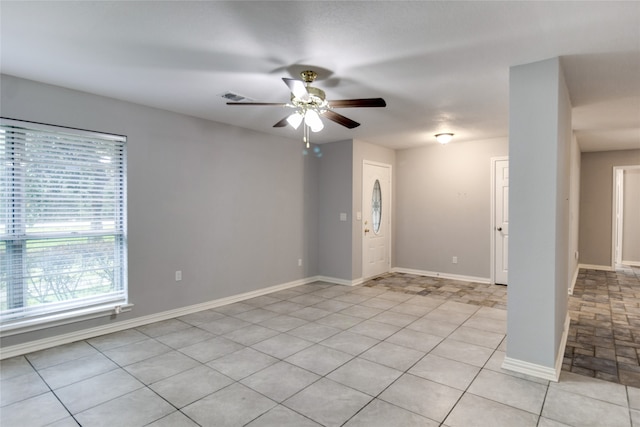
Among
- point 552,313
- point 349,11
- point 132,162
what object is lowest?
point 552,313

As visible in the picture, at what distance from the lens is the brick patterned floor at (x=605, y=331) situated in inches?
109

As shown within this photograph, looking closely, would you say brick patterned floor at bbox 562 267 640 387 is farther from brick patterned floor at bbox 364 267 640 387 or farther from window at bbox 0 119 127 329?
window at bbox 0 119 127 329

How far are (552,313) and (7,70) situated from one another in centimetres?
482

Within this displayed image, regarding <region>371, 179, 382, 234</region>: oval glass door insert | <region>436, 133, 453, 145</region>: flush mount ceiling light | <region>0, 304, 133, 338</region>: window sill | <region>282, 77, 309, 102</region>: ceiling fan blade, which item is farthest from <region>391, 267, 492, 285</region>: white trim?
<region>0, 304, 133, 338</region>: window sill

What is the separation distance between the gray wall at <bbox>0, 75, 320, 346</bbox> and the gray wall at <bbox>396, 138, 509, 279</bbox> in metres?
2.12

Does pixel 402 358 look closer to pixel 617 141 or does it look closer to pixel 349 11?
pixel 349 11

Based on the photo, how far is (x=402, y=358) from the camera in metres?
2.98

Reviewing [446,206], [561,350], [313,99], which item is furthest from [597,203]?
[313,99]

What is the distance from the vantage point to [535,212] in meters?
2.63

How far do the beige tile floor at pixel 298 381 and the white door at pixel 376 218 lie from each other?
7.46 ft

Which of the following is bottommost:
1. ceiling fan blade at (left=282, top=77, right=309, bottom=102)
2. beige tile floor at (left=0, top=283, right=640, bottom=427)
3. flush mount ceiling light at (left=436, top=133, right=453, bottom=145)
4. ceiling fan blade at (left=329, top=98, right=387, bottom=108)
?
beige tile floor at (left=0, top=283, right=640, bottom=427)

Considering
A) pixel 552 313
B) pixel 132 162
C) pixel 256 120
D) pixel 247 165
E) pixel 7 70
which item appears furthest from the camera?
pixel 247 165

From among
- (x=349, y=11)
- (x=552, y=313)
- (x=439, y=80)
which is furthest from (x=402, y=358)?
(x=349, y=11)

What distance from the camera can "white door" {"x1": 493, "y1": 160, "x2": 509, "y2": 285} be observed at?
5598mm
